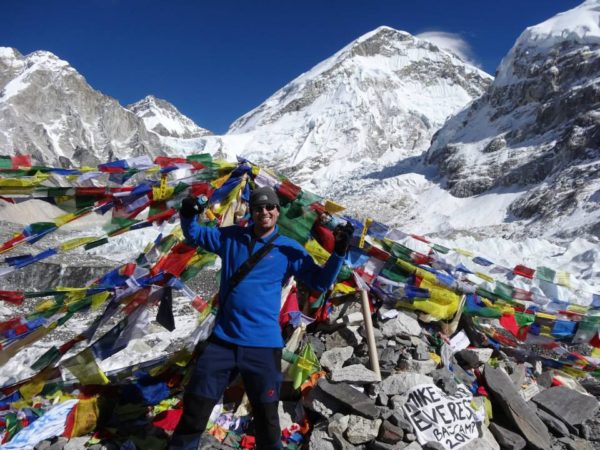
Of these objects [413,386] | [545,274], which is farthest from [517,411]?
[545,274]

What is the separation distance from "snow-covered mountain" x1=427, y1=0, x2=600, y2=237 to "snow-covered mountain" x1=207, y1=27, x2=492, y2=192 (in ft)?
91.6

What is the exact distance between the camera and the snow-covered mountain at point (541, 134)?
132ft

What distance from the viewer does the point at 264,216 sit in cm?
288

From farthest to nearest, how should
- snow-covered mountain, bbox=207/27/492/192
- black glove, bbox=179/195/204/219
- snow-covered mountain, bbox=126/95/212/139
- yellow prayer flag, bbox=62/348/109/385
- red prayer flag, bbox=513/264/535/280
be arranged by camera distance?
snow-covered mountain, bbox=126/95/212/139
snow-covered mountain, bbox=207/27/492/192
red prayer flag, bbox=513/264/535/280
yellow prayer flag, bbox=62/348/109/385
black glove, bbox=179/195/204/219

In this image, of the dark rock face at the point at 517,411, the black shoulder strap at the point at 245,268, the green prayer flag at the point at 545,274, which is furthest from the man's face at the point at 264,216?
the green prayer flag at the point at 545,274

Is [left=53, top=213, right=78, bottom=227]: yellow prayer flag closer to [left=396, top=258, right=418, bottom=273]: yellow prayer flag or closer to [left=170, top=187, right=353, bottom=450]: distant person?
[left=170, top=187, right=353, bottom=450]: distant person

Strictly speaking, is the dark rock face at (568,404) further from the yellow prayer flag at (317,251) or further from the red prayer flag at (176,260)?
the red prayer flag at (176,260)

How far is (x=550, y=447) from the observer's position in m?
3.76

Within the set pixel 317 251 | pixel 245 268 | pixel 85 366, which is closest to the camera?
pixel 245 268

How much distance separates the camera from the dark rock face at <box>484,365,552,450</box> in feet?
12.3

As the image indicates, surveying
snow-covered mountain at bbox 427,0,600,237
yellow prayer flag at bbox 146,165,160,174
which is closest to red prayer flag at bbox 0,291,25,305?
yellow prayer flag at bbox 146,165,160,174

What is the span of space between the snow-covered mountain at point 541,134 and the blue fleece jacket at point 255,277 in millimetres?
33694

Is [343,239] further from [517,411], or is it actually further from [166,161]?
[517,411]

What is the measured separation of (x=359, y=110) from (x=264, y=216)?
127m
